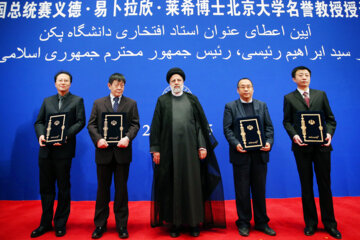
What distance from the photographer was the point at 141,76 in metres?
3.93

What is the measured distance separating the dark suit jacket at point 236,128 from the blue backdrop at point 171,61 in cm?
126

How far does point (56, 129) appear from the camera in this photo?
2.45 m

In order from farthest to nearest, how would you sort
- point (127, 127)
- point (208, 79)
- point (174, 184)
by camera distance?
point (208, 79)
point (127, 127)
point (174, 184)

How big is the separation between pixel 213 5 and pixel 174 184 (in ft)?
10.9

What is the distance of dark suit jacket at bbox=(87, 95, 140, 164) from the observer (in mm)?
2420

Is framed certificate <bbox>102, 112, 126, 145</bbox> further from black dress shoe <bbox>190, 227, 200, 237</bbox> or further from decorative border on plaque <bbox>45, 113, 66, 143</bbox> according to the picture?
black dress shoe <bbox>190, 227, 200, 237</bbox>

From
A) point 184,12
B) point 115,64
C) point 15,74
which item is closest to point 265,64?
point 184,12

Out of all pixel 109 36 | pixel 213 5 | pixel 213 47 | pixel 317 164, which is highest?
pixel 213 5

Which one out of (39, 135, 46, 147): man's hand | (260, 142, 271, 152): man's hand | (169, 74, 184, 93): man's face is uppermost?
(169, 74, 184, 93): man's face

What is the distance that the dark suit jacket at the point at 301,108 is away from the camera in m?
2.50

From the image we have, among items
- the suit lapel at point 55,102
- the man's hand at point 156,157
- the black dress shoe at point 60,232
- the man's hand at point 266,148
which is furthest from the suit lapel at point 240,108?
the black dress shoe at point 60,232

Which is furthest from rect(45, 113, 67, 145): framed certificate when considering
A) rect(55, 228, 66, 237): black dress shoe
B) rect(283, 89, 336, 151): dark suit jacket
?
rect(283, 89, 336, 151): dark suit jacket

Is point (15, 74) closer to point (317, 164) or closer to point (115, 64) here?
point (115, 64)

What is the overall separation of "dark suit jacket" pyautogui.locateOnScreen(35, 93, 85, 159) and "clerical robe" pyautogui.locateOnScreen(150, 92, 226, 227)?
895 millimetres
